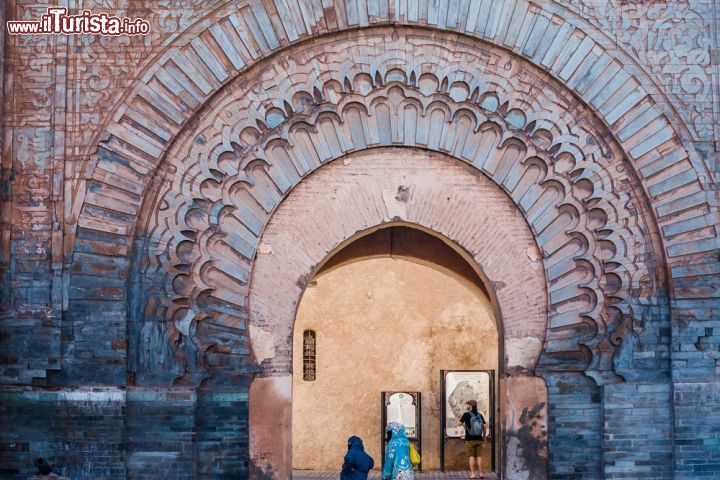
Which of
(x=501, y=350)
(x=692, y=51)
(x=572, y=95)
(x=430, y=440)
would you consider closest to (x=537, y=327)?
(x=501, y=350)

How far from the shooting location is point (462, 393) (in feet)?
40.1

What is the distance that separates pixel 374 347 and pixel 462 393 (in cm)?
122

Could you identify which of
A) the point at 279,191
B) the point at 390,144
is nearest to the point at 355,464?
the point at 279,191

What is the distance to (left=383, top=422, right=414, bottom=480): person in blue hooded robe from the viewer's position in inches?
315

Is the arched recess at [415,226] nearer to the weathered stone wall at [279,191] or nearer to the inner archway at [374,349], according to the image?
the weathered stone wall at [279,191]

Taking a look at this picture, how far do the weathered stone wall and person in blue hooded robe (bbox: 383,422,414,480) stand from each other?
46.7 inches

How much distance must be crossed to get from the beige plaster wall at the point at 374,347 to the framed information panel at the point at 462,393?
0.54 meters

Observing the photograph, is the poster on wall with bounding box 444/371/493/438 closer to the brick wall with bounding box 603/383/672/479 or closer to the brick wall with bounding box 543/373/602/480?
the brick wall with bounding box 543/373/602/480

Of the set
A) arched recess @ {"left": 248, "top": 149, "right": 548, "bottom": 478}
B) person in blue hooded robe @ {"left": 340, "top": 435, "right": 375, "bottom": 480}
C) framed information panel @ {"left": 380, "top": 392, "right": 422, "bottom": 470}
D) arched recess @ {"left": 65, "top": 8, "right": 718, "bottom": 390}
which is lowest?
person in blue hooded robe @ {"left": 340, "top": 435, "right": 375, "bottom": 480}

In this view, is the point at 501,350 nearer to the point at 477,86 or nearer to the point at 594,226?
the point at 594,226

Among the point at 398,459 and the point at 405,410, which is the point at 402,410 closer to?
the point at 405,410

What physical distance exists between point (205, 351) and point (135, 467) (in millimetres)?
942

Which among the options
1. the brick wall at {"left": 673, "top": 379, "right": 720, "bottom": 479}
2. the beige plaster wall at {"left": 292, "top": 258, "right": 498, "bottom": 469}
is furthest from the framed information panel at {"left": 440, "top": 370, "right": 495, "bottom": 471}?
the brick wall at {"left": 673, "top": 379, "right": 720, "bottom": 479}

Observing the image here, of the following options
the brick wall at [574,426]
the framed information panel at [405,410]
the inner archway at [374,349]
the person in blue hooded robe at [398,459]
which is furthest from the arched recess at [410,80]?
the inner archway at [374,349]
